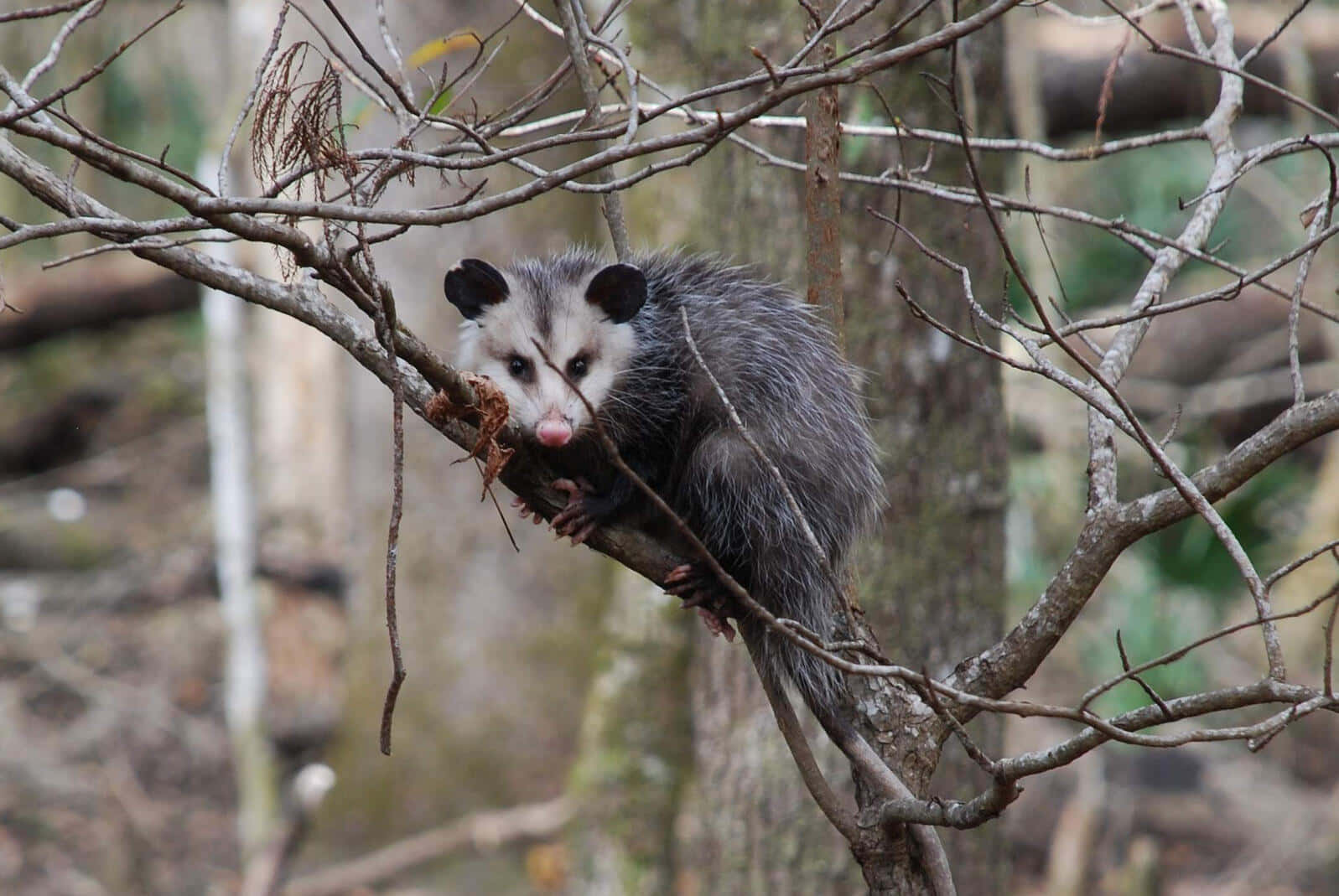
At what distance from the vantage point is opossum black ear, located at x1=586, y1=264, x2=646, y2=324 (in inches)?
85.2

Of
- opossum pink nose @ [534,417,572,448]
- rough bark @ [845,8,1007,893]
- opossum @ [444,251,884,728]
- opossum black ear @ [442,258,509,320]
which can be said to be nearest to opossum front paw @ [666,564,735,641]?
opossum @ [444,251,884,728]

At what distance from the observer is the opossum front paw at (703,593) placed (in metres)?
1.90

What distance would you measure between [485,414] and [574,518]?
36 centimetres

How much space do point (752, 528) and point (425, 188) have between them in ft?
8.13

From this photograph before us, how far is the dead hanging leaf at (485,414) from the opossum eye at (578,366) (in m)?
0.61

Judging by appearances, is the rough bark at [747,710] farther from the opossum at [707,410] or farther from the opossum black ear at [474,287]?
the opossum black ear at [474,287]

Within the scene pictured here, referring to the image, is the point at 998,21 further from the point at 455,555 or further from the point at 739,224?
the point at 455,555

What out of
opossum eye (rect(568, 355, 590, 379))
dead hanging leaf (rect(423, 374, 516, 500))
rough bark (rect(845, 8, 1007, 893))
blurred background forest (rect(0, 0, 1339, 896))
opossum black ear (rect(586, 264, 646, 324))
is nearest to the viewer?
dead hanging leaf (rect(423, 374, 516, 500))

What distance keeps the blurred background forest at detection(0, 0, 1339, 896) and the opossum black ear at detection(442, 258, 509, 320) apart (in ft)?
2.71

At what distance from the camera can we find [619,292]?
2.22m

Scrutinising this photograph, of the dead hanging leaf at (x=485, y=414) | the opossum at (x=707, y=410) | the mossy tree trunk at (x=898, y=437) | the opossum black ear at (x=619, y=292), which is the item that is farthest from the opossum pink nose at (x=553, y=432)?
the mossy tree trunk at (x=898, y=437)

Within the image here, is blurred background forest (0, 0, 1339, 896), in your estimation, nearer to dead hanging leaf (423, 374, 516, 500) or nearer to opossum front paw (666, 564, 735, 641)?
opossum front paw (666, 564, 735, 641)

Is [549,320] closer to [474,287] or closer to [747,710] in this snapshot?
[474,287]

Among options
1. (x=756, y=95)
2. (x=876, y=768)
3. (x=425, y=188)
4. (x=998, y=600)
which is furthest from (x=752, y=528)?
(x=425, y=188)
